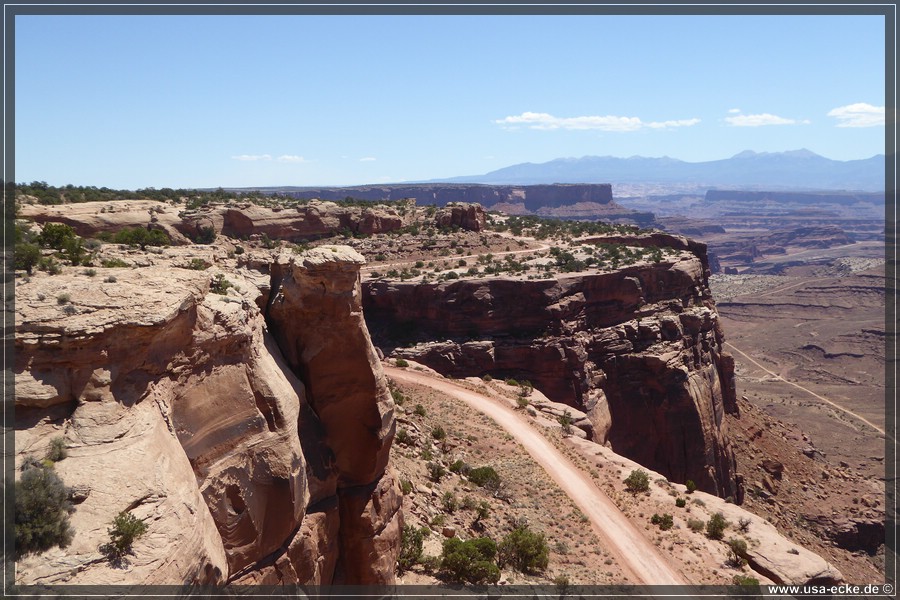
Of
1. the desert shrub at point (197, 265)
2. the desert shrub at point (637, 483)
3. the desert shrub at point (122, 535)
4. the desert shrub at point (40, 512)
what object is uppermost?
the desert shrub at point (197, 265)

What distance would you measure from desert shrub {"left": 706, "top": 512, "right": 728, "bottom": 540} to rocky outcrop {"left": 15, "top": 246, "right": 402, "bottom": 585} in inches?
543

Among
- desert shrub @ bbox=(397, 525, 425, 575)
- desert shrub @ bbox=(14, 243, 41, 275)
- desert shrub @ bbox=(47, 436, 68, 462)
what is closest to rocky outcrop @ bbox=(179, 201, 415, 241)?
desert shrub @ bbox=(397, 525, 425, 575)

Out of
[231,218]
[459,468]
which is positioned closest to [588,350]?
[459,468]

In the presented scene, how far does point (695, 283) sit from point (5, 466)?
163 feet

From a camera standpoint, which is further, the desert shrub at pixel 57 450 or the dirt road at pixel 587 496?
the dirt road at pixel 587 496

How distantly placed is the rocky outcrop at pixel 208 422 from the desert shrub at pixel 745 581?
1193 cm

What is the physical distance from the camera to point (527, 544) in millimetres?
18500

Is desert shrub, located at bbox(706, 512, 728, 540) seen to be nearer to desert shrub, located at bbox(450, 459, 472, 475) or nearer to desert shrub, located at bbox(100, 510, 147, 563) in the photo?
desert shrub, located at bbox(450, 459, 472, 475)

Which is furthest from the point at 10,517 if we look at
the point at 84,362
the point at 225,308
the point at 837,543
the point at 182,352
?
the point at 837,543

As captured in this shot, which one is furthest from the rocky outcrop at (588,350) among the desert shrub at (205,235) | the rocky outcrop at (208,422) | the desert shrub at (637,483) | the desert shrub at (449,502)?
the rocky outcrop at (208,422)

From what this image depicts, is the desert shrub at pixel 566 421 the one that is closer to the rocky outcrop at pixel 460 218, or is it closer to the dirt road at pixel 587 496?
the dirt road at pixel 587 496

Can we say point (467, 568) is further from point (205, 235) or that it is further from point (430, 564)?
point (205, 235)

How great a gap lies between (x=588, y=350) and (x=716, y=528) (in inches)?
798

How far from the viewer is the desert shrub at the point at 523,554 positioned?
728 inches
